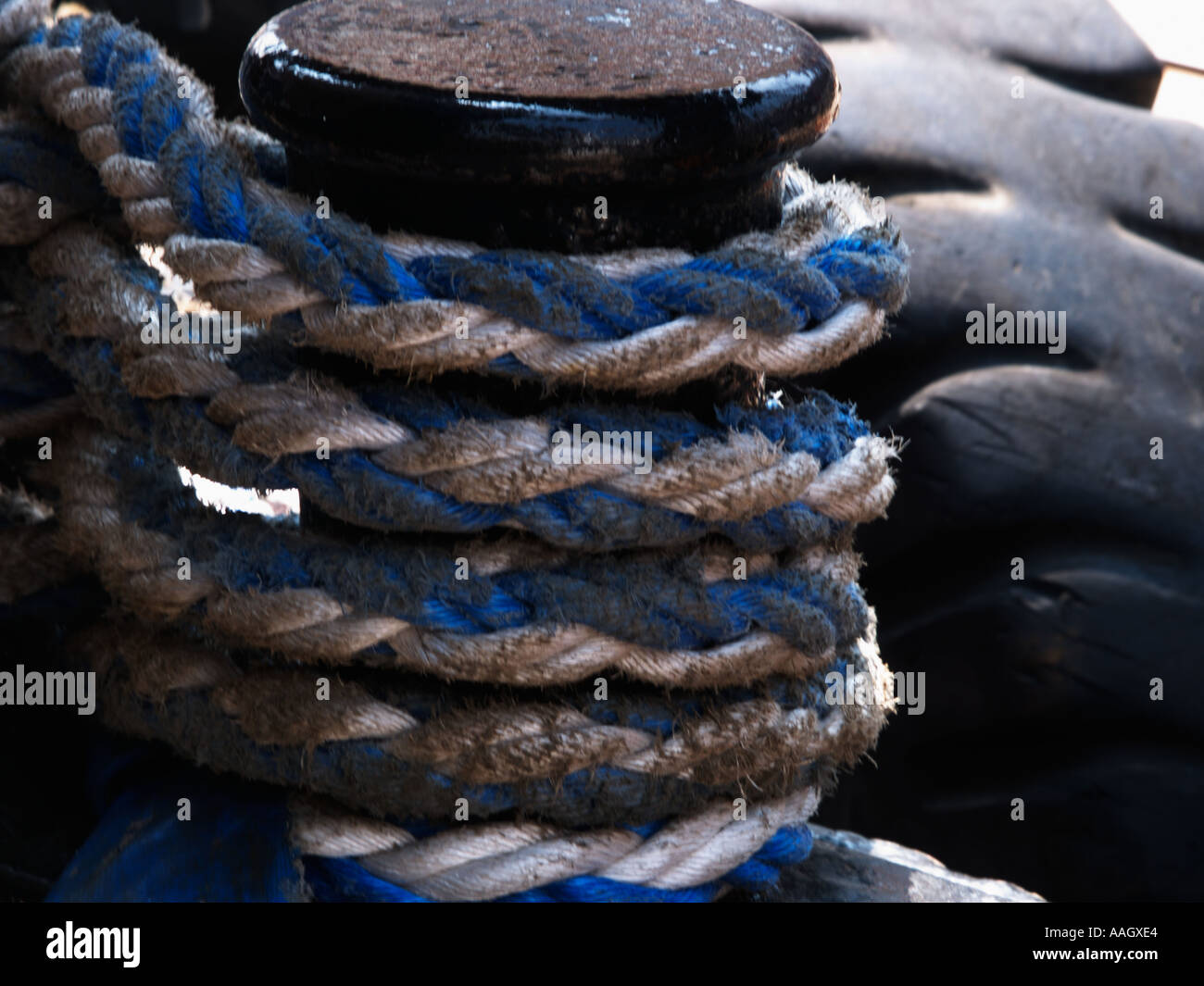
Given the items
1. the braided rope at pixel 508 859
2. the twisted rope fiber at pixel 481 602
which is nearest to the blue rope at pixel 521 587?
the twisted rope fiber at pixel 481 602

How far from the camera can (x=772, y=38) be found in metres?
0.69

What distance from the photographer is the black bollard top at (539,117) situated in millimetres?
592

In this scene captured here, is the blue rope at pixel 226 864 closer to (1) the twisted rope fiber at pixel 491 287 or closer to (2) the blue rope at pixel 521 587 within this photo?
(2) the blue rope at pixel 521 587

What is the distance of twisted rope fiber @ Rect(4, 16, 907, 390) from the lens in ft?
1.99

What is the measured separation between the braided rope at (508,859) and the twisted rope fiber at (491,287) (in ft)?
0.77

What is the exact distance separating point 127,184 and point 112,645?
0.25 meters

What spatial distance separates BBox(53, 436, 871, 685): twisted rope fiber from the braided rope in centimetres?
9

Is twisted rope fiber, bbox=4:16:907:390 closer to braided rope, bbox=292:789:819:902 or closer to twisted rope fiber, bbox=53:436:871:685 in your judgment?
twisted rope fiber, bbox=53:436:871:685

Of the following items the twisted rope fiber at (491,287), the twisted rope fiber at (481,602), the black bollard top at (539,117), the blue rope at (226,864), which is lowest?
the blue rope at (226,864)

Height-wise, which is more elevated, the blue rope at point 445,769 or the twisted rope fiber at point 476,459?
the twisted rope fiber at point 476,459

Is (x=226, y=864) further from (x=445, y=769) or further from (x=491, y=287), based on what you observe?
(x=491, y=287)

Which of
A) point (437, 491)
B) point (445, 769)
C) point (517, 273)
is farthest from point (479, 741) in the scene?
point (517, 273)
